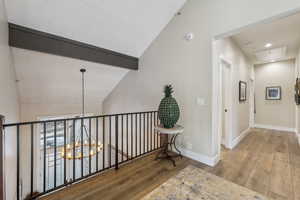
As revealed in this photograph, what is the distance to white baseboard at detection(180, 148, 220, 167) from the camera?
2492 millimetres

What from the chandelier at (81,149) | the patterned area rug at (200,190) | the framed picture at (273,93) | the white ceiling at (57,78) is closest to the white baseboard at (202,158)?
the patterned area rug at (200,190)

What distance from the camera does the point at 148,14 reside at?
9.75ft

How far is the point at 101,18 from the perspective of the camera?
8.68 ft

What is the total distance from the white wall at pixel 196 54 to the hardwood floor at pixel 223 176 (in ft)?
1.59

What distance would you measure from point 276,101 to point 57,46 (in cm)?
725

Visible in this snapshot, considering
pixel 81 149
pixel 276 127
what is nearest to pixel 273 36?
pixel 276 127

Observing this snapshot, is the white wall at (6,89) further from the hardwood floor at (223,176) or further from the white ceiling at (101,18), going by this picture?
the hardwood floor at (223,176)

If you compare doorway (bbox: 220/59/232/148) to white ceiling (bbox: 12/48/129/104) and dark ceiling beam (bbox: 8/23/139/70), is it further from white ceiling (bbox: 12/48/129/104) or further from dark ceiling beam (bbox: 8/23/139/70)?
white ceiling (bbox: 12/48/129/104)

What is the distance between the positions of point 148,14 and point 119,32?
0.74 meters

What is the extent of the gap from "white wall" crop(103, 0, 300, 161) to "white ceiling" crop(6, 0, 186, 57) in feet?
1.13

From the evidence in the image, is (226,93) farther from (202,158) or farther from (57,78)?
(57,78)

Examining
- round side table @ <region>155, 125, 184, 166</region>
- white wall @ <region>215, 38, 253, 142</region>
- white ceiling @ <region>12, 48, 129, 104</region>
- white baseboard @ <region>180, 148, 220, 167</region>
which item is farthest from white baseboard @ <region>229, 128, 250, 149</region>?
white ceiling @ <region>12, 48, 129, 104</region>

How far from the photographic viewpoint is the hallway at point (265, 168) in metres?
1.89

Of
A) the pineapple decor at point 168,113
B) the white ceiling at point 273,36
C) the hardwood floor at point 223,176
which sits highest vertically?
the white ceiling at point 273,36
